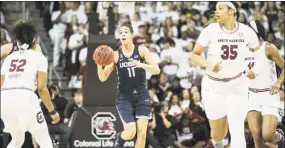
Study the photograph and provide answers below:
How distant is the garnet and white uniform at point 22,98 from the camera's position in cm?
1048

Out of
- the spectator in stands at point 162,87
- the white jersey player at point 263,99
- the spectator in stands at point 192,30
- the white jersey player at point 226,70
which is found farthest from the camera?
the spectator in stands at point 192,30

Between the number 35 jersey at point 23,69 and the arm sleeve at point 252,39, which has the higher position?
the arm sleeve at point 252,39

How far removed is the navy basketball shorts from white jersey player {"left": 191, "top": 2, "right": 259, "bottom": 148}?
109 cm

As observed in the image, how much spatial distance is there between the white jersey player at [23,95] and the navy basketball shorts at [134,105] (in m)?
1.54

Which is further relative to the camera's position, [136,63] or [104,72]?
[104,72]

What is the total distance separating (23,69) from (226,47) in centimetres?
292

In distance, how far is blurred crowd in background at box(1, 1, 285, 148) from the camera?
667 inches

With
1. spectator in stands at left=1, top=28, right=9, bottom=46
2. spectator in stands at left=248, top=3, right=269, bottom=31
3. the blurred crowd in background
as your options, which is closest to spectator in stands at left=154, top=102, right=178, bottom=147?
the blurred crowd in background

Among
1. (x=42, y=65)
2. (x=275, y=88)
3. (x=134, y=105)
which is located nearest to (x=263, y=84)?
(x=275, y=88)

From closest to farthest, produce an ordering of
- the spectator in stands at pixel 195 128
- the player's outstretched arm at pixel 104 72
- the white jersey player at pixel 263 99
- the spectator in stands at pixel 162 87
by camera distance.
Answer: the player's outstretched arm at pixel 104 72, the white jersey player at pixel 263 99, the spectator in stands at pixel 195 128, the spectator in stands at pixel 162 87

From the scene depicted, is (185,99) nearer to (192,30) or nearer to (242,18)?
(192,30)

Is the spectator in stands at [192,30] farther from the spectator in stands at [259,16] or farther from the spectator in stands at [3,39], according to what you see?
the spectator in stands at [3,39]

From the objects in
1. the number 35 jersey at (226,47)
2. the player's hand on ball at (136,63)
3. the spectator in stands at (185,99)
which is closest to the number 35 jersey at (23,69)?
the player's hand on ball at (136,63)

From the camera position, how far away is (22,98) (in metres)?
10.5
